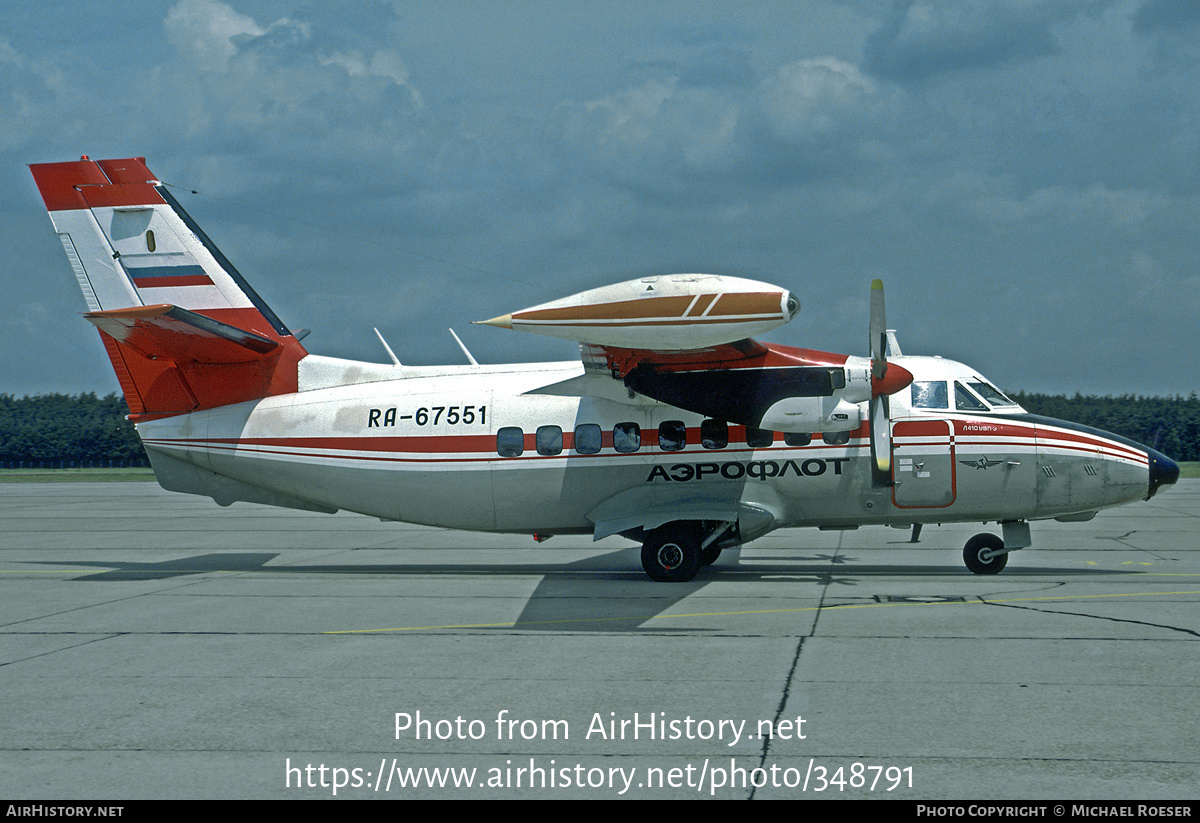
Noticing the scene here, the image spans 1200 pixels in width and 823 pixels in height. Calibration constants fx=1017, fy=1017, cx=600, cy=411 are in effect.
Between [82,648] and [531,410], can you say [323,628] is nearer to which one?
[82,648]

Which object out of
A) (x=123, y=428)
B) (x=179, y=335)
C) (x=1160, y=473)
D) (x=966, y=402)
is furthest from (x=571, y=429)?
(x=123, y=428)

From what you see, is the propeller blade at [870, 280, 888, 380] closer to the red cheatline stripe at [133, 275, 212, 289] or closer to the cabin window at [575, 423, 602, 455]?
the cabin window at [575, 423, 602, 455]

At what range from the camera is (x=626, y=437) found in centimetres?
1670

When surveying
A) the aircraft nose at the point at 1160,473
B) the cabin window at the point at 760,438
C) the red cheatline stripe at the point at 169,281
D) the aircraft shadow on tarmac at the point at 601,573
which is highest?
the red cheatline stripe at the point at 169,281

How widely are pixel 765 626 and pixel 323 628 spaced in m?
5.29

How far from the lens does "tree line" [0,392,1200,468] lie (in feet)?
351

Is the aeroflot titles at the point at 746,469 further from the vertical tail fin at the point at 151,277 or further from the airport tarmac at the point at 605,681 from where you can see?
the vertical tail fin at the point at 151,277

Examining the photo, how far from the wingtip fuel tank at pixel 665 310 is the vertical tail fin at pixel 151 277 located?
291 inches

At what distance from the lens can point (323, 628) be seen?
12.3 m

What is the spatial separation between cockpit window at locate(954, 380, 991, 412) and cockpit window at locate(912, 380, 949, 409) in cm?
17

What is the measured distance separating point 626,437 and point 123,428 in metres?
103

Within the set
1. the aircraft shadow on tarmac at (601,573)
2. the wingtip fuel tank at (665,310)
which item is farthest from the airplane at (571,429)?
the wingtip fuel tank at (665,310)

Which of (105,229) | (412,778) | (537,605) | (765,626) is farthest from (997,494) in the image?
(105,229)

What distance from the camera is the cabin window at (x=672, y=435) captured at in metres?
16.5
